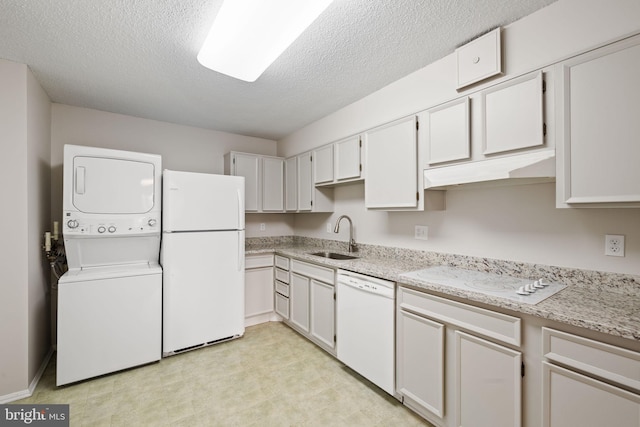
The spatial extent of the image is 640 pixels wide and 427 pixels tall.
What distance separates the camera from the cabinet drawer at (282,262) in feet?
10.2

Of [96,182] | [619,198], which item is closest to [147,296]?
[96,182]

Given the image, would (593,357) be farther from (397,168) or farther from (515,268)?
(397,168)

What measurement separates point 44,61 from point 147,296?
195 cm

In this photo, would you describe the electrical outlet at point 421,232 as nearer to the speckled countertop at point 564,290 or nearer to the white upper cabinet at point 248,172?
the speckled countertop at point 564,290

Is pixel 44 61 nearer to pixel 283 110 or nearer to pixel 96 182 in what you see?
pixel 96 182

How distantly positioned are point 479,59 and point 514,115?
50 centimetres

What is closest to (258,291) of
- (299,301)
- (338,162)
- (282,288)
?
(282,288)

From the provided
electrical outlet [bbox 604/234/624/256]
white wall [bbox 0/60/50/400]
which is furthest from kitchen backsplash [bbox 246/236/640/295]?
white wall [bbox 0/60/50/400]

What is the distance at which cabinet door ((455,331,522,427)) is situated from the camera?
1270 millimetres

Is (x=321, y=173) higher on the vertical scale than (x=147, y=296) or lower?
higher

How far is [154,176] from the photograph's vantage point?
250 cm

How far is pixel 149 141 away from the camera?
3.20m

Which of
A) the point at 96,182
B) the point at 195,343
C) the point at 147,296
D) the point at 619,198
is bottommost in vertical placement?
the point at 195,343

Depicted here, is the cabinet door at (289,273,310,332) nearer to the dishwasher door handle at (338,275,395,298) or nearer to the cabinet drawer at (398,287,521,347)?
the dishwasher door handle at (338,275,395,298)
